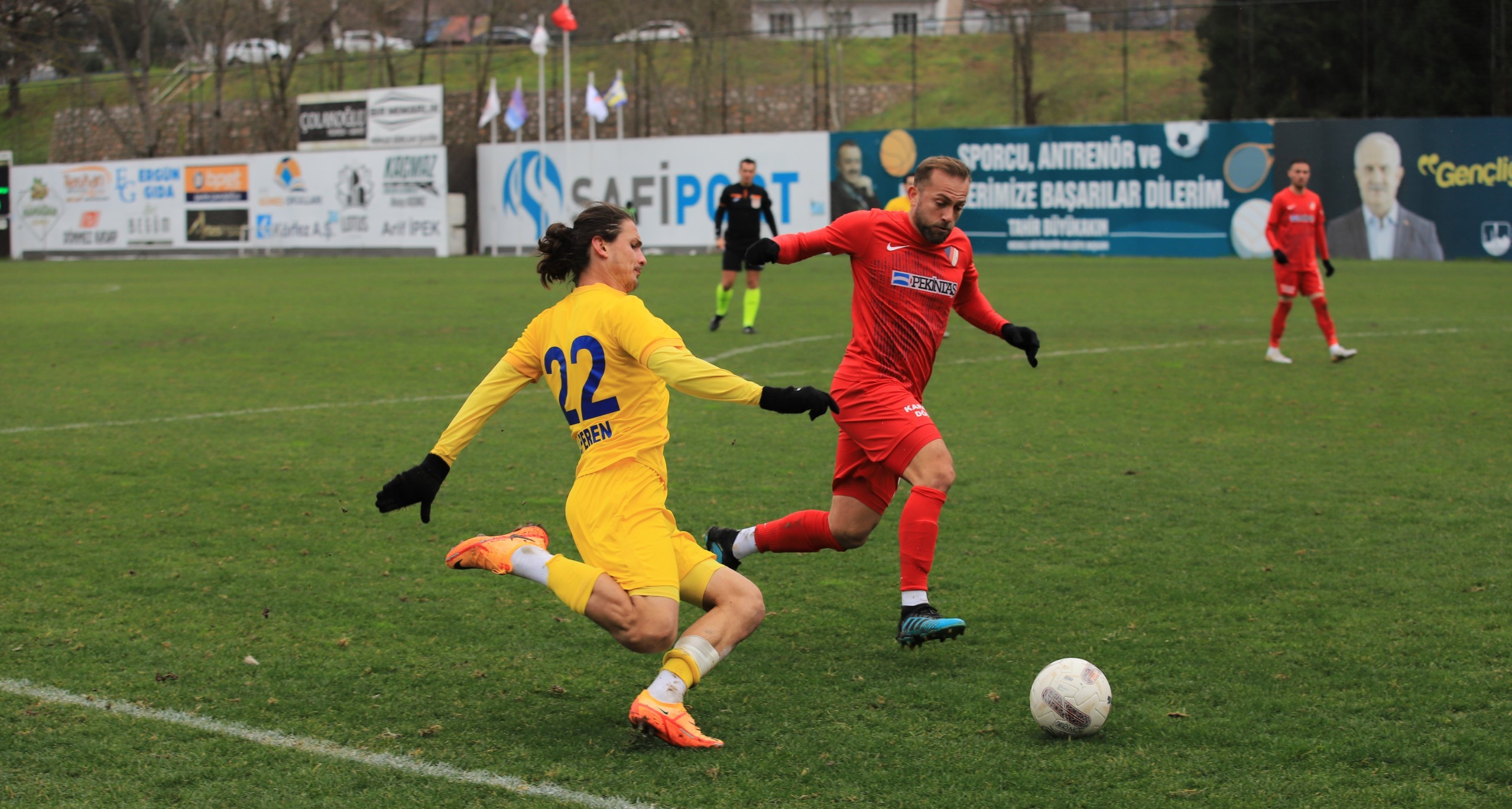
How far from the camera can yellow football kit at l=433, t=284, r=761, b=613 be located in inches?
154

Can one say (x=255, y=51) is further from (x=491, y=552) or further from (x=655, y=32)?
(x=491, y=552)

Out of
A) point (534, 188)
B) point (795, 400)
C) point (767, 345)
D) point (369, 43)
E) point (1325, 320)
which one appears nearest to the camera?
point (795, 400)

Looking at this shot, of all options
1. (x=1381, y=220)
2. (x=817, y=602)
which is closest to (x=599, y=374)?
(x=817, y=602)

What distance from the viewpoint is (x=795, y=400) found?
3676mm

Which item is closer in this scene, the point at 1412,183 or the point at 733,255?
the point at 733,255

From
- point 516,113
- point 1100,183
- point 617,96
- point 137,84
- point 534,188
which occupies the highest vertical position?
point 137,84

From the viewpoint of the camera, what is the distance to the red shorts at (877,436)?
4969mm

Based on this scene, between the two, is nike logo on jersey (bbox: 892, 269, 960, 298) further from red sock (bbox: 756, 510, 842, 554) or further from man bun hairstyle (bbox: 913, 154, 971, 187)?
red sock (bbox: 756, 510, 842, 554)

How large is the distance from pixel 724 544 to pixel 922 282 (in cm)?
142

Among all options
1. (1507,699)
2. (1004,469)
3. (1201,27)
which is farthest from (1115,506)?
(1201,27)

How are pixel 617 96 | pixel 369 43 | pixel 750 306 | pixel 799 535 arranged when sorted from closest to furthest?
1. pixel 799 535
2. pixel 750 306
3. pixel 617 96
4. pixel 369 43

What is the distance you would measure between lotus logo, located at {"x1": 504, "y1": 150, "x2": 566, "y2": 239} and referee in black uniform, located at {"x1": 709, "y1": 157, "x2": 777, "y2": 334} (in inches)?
814

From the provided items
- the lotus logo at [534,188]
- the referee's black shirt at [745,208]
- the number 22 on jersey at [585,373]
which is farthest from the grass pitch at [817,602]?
the lotus logo at [534,188]

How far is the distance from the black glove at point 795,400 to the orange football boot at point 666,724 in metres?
0.96
